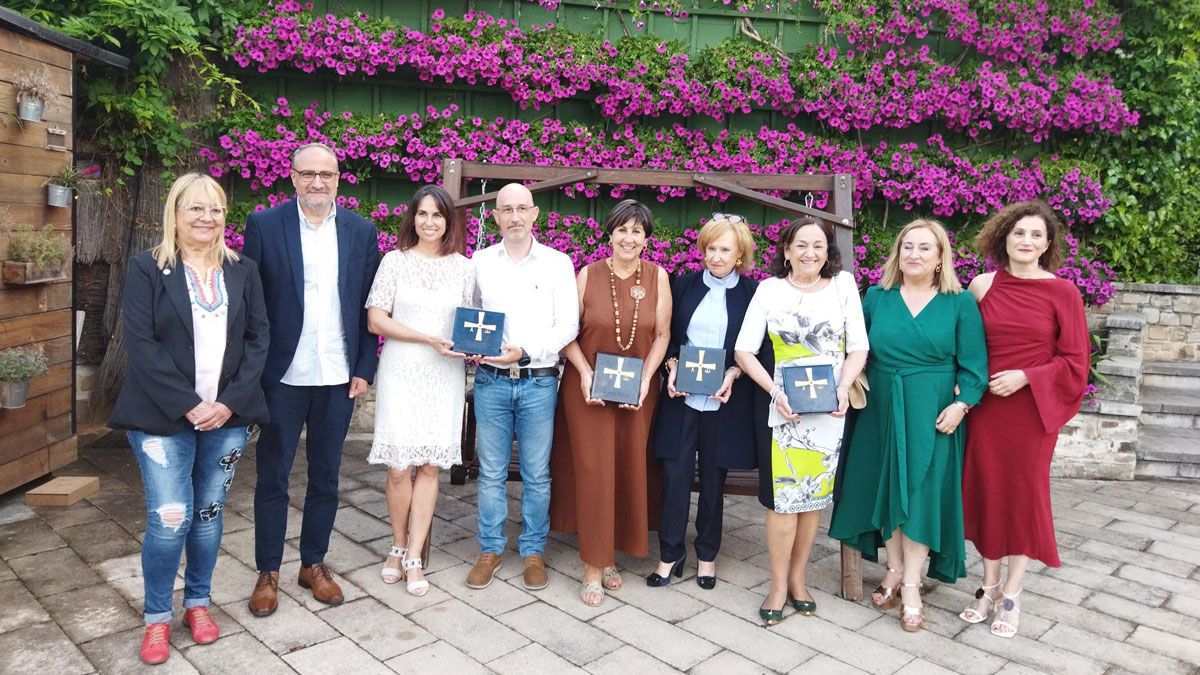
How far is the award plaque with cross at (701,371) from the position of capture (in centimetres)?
362

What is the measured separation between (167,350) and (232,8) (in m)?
4.16

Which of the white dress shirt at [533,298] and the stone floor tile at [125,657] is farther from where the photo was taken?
the white dress shirt at [533,298]

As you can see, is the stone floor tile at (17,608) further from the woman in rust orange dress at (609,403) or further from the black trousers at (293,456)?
the woman in rust orange dress at (609,403)

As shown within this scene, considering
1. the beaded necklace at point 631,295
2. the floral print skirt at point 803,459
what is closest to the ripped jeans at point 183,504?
the beaded necklace at point 631,295

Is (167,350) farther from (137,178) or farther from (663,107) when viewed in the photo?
(663,107)

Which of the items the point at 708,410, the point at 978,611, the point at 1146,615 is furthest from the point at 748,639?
the point at 1146,615

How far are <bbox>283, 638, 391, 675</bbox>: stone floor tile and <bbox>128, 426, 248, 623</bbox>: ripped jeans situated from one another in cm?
45

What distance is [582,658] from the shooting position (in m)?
3.19

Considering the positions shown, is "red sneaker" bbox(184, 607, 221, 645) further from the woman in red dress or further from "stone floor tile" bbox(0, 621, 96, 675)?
the woman in red dress

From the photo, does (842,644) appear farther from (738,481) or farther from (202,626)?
(202,626)

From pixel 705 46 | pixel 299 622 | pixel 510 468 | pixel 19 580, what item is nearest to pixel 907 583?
pixel 510 468

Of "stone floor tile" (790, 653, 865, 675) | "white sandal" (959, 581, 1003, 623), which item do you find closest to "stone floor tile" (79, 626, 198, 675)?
"stone floor tile" (790, 653, 865, 675)

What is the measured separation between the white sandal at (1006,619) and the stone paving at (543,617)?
5cm

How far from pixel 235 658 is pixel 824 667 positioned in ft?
6.91
